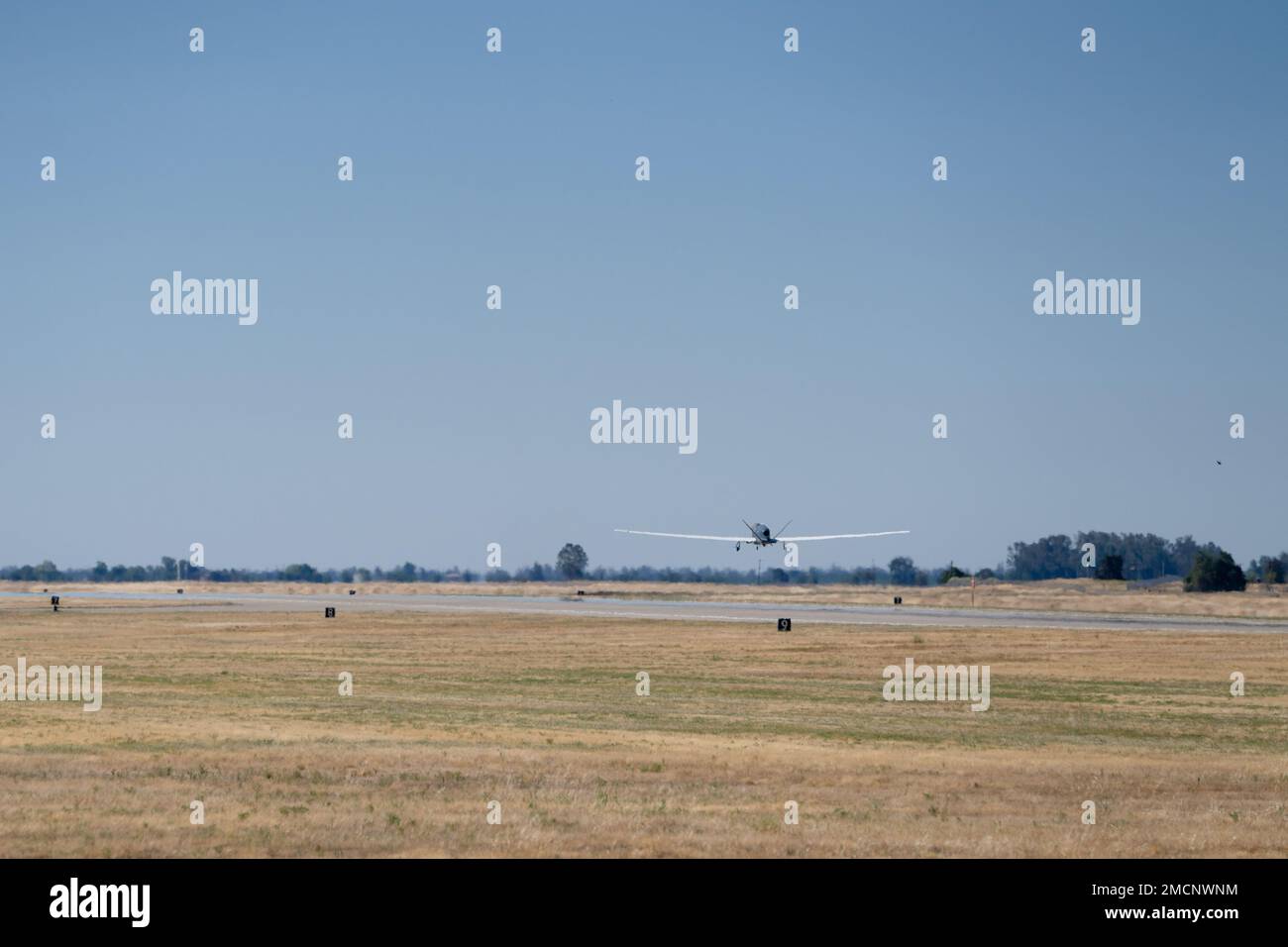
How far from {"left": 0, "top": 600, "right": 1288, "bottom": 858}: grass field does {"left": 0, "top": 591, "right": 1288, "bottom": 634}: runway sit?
21137mm

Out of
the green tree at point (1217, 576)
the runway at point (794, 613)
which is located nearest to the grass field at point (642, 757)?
the runway at point (794, 613)

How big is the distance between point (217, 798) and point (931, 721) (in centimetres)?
2261

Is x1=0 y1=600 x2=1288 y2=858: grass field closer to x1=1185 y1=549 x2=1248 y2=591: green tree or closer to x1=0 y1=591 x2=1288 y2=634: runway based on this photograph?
x1=0 y1=591 x2=1288 y2=634: runway

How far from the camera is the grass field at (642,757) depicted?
2306 cm

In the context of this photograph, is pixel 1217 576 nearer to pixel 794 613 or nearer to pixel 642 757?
pixel 794 613

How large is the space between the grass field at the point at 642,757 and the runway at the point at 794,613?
21.1 m

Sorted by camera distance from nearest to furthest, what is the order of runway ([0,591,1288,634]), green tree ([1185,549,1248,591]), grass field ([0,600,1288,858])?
grass field ([0,600,1288,858]) < runway ([0,591,1288,634]) < green tree ([1185,549,1248,591])

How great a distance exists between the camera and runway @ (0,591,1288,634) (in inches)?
3430

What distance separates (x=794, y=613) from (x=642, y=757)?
233 ft

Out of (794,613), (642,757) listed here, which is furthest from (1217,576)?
(642,757)

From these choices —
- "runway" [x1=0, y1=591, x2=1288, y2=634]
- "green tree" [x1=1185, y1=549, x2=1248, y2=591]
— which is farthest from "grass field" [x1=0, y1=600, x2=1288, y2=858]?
"green tree" [x1=1185, y1=549, x2=1248, y2=591]

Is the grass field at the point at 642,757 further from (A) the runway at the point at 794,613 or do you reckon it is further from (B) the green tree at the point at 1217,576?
(B) the green tree at the point at 1217,576

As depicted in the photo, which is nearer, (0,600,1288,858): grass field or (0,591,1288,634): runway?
(0,600,1288,858): grass field
